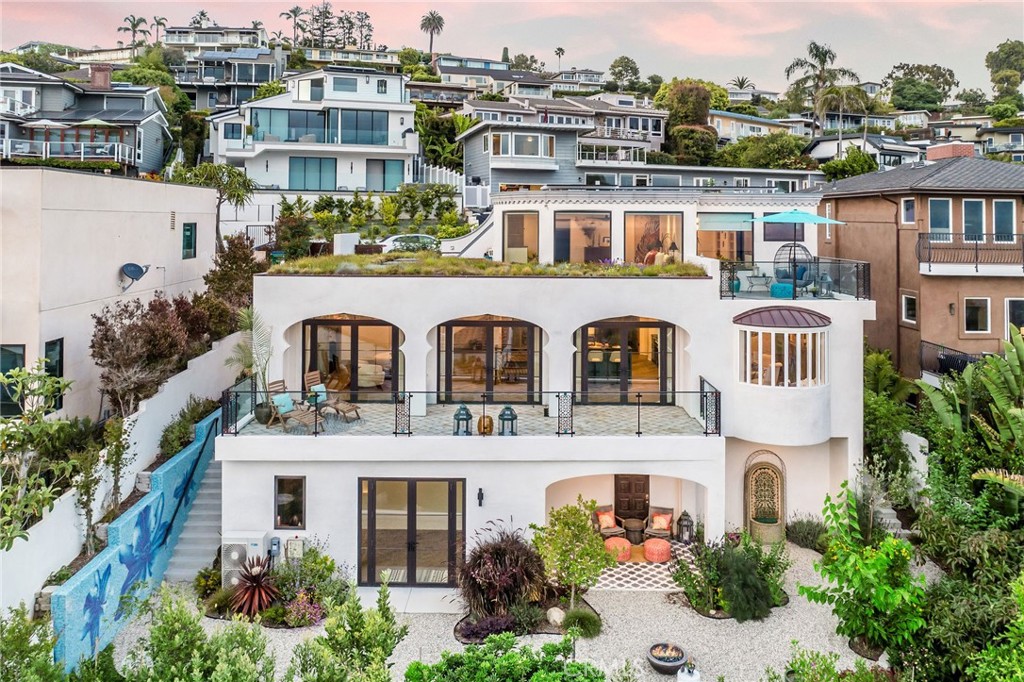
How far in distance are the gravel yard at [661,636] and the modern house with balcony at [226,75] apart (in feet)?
236

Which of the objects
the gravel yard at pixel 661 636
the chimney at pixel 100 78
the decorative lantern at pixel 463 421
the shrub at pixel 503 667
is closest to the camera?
the shrub at pixel 503 667

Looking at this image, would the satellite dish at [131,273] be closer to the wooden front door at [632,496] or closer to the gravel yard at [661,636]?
the gravel yard at [661,636]

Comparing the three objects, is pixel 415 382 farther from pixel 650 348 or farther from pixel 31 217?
pixel 31 217

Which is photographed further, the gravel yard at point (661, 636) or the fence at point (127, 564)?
the gravel yard at point (661, 636)

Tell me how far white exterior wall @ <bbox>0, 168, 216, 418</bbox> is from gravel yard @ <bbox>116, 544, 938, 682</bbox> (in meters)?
6.77

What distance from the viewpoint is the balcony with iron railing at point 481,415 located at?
16.1 m

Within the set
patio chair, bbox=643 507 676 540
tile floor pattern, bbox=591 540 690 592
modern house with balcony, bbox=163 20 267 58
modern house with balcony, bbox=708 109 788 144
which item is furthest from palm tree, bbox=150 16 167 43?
tile floor pattern, bbox=591 540 690 592

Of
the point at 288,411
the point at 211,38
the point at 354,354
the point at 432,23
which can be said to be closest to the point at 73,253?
the point at 288,411

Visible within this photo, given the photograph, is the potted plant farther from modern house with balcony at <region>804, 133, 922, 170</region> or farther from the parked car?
modern house with balcony at <region>804, 133, 922, 170</region>

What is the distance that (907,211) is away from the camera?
2556 centimetres

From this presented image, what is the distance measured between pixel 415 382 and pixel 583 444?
15.9 feet

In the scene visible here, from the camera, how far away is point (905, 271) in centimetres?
2536

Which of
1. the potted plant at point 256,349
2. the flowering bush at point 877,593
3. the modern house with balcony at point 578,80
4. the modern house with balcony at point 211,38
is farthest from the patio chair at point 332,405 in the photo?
the modern house with balcony at point 211,38

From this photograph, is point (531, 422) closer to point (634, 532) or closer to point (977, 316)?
point (634, 532)
